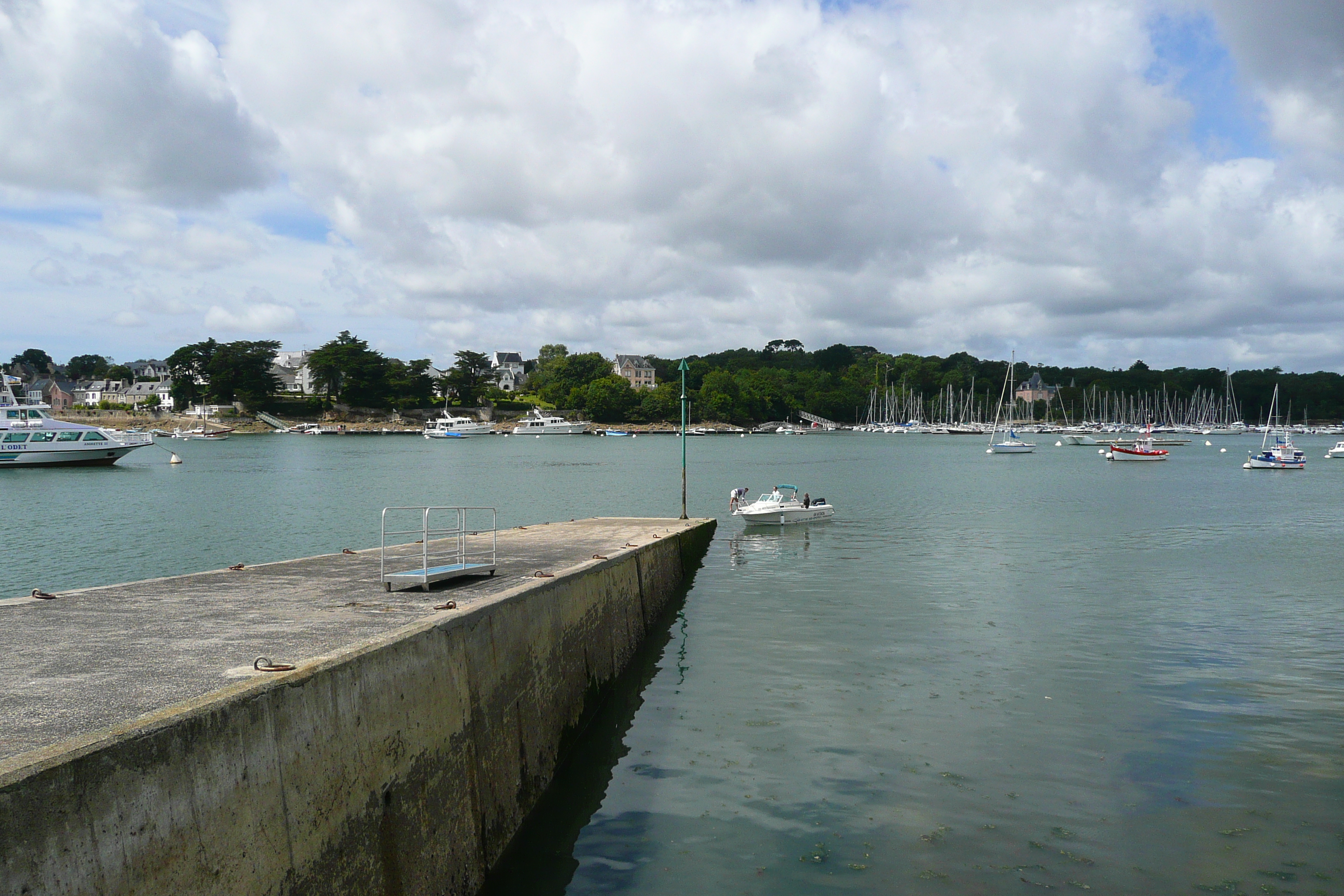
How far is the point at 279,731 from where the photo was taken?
6699mm

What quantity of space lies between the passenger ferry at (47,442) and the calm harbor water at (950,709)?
1911 inches

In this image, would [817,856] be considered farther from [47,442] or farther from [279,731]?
[47,442]

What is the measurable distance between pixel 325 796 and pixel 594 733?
748 cm

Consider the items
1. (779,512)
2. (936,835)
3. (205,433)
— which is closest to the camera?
(936,835)

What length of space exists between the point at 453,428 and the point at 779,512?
150184mm

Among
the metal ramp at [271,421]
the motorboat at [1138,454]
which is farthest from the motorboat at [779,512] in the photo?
the metal ramp at [271,421]

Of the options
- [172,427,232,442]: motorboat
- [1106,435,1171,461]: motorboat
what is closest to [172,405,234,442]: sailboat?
[172,427,232,442]: motorboat

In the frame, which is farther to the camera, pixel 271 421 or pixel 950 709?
pixel 271 421

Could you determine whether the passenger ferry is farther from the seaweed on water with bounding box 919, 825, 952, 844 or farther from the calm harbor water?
the seaweed on water with bounding box 919, 825, 952, 844

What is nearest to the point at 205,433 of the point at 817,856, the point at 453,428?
the point at 453,428

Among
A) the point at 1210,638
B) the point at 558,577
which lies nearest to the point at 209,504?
the point at 558,577

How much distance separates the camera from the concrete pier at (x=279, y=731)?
17.3 feet

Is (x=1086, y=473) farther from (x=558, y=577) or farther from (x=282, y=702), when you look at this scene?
(x=282, y=702)

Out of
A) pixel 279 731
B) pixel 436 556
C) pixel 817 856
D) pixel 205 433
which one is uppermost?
pixel 279 731
